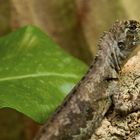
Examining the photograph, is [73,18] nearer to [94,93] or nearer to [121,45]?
[121,45]

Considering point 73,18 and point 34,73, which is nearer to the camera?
point 34,73

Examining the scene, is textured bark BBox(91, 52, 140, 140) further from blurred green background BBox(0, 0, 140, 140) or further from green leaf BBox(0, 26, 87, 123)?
blurred green background BBox(0, 0, 140, 140)

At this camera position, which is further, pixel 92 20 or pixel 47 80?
pixel 92 20

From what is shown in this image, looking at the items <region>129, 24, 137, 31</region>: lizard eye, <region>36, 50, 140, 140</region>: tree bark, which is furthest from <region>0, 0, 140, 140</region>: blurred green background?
<region>36, 50, 140, 140</region>: tree bark

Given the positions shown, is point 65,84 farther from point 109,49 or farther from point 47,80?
point 109,49

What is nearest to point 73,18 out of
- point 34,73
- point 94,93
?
point 34,73

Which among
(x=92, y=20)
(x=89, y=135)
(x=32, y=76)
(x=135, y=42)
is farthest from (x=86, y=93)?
(x=92, y=20)

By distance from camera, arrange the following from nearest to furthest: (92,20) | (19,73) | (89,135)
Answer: (89,135) → (19,73) → (92,20)
